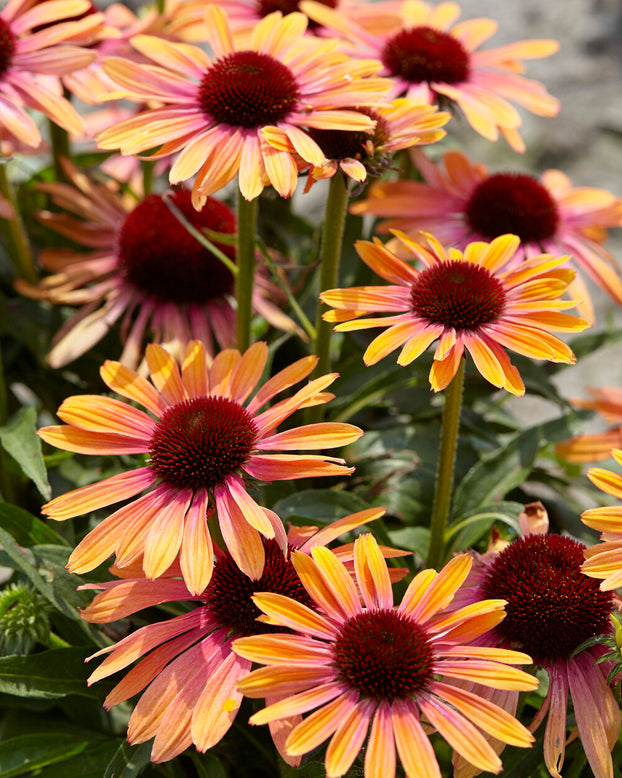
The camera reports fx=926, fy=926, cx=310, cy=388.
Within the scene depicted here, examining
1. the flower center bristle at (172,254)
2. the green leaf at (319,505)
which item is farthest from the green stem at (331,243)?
the flower center bristle at (172,254)

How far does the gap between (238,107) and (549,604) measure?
52cm

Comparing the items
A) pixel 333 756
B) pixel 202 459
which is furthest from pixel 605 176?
pixel 333 756

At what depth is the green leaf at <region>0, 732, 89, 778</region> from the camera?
822 mm

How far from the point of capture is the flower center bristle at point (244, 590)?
68 centimetres

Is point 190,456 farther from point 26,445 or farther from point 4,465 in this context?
point 4,465

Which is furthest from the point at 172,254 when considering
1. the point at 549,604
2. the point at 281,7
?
the point at 549,604

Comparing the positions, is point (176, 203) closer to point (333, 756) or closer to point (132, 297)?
point (132, 297)

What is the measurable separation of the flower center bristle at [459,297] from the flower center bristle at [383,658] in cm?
26

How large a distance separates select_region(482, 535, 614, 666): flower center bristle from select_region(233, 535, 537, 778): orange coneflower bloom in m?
0.08

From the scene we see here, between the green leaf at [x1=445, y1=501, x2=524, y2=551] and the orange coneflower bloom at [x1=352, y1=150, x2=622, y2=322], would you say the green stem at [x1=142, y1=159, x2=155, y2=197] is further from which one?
the green leaf at [x1=445, y1=501, x2=524, y2=551]

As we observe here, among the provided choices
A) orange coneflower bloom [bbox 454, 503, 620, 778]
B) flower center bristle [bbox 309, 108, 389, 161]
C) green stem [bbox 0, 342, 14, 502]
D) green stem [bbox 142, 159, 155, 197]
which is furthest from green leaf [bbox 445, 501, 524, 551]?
green stem [bbox 142, 159, 155, 197]

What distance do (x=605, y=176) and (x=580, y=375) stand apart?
471 mm

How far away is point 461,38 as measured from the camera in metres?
1.29

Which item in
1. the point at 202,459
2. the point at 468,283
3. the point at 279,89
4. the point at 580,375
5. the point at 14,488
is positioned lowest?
the point at 580,375
